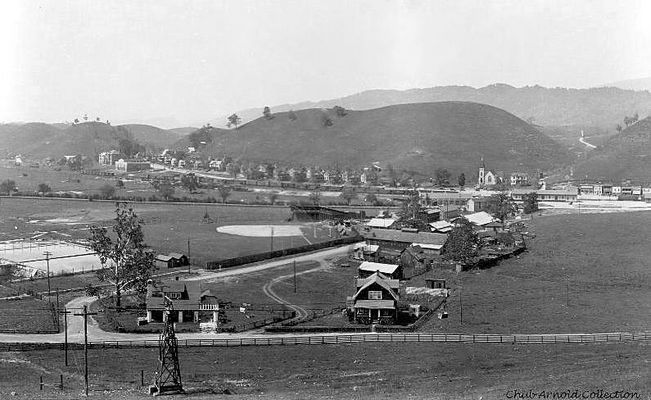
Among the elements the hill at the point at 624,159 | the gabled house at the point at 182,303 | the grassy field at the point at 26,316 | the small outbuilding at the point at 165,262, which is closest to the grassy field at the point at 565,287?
the gabled house at the point at 182,303

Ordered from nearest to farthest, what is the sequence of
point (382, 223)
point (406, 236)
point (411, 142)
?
point (406, 236) → point (382, 223) → point (411, 142)

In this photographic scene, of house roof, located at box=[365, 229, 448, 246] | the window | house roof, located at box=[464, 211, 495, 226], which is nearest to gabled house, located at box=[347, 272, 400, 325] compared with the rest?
the window

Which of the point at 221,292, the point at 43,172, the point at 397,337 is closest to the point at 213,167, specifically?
the point at 43,172

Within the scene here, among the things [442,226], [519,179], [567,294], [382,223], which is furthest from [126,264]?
[519,179]

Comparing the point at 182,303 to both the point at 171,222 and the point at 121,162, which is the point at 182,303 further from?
the point at 121,162

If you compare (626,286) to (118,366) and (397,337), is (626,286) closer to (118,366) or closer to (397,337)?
(397,337)

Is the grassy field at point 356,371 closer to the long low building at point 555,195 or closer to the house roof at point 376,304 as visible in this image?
the house roof at point 376,304

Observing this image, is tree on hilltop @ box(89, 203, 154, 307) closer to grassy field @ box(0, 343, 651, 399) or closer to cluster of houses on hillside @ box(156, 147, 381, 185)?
grassy field @ box(0, 343, 651, 399)
